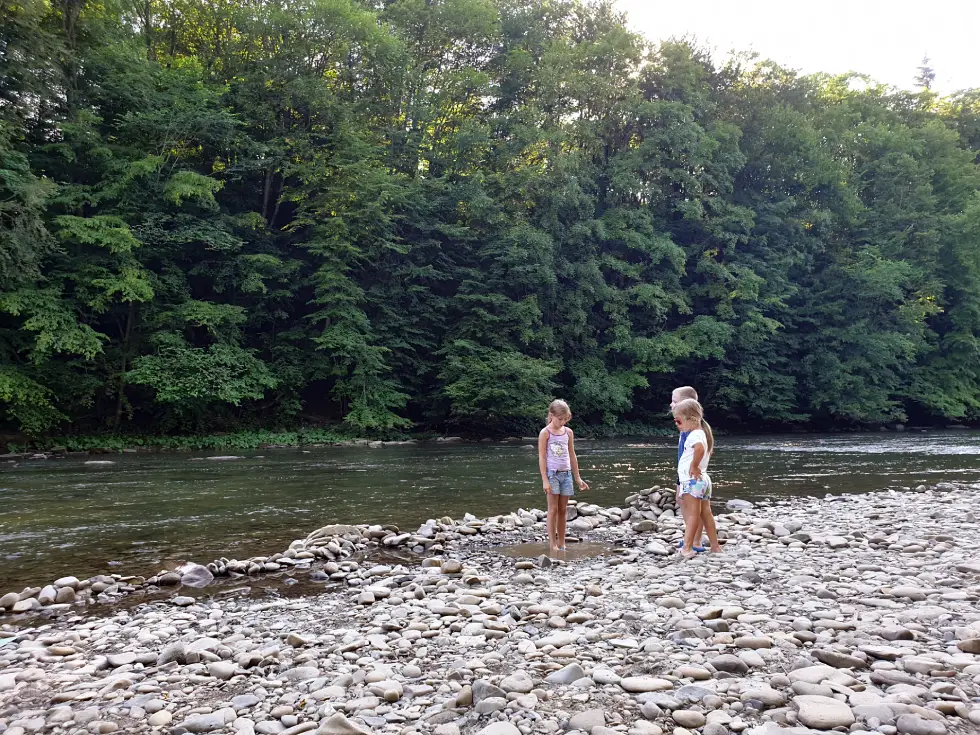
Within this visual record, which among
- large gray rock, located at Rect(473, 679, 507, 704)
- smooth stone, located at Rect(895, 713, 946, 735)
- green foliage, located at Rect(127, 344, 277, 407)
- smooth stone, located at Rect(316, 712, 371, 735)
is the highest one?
green foliage, located at Rect(127, 344, 277, 407)

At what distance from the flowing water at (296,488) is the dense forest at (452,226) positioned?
5.24m

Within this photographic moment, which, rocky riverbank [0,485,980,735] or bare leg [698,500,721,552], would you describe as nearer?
rocky riverbank [0,485,980,735]

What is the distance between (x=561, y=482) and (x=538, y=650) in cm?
333

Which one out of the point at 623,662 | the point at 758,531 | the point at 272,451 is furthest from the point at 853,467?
the point at 272,451

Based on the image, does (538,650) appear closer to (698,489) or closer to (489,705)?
(489,705)

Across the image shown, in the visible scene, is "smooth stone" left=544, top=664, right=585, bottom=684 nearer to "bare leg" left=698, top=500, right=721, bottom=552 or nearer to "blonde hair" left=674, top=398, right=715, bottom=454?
"bare leg" left=698, top=500, right=721, bottom=552

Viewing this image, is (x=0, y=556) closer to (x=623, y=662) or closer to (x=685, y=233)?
(x=623, y=662)

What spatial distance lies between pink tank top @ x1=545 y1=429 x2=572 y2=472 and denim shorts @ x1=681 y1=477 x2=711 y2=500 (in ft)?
4.33

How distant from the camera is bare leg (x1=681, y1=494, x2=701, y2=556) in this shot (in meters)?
7.12

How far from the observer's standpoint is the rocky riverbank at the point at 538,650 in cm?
335

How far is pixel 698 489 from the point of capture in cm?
707

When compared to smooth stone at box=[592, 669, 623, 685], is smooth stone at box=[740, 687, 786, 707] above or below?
above

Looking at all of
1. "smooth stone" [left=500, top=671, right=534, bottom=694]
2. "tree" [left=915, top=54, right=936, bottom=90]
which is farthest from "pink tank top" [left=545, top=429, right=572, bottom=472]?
"tree" [left=915, top=54, right=936, bottom=90]

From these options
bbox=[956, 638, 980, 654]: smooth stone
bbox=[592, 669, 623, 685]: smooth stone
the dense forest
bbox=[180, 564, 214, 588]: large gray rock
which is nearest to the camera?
bbox=[592, 669, 623, 685]: smooth stone
